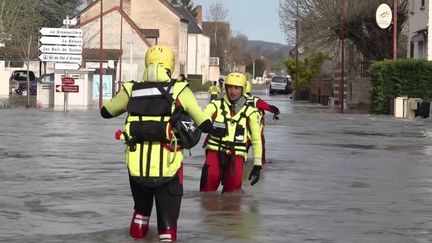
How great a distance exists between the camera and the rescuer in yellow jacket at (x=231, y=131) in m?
11.2

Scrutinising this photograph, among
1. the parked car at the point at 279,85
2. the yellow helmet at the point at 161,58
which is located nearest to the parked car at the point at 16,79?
the parked car at the point at 279,85

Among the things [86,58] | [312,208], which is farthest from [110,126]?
[86,58]

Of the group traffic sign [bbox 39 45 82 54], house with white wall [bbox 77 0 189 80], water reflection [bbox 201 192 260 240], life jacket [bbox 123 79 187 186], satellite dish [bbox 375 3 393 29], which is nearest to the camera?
life jacket [bbox 123 79 187 186]

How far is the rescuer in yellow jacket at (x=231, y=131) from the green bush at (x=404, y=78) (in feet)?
97.0

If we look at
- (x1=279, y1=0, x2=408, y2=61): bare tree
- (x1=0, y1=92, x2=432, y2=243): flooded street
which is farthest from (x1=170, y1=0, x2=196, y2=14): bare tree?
(x1=0, y1=92, x2=432, y2=243): flooded street

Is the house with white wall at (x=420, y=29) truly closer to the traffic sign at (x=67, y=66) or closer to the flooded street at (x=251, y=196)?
the traffic sign at (x=67, y=66)

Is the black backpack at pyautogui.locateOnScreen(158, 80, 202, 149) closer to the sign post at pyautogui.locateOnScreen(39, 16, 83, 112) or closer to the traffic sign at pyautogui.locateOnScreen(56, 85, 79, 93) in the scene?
the traffic sign at pyautogui.locateOnScreen(56, 85, 79, 93)

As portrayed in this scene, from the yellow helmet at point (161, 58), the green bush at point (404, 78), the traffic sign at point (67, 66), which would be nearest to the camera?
the yellow helmet at point (161, 58)

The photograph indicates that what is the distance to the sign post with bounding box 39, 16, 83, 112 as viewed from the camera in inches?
1684

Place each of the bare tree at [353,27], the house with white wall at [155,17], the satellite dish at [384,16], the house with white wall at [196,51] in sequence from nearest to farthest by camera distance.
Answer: the satellite dish at [384,16] < the bare tree at [353,27] < the house with white wall at [155,17] < the house with white wall at [196,51]

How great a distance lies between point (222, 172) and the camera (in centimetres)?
1141

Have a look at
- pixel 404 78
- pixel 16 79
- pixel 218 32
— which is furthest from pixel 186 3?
pixel 404 78

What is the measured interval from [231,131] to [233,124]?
8cm

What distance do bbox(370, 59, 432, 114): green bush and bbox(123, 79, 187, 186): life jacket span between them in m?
33.3
